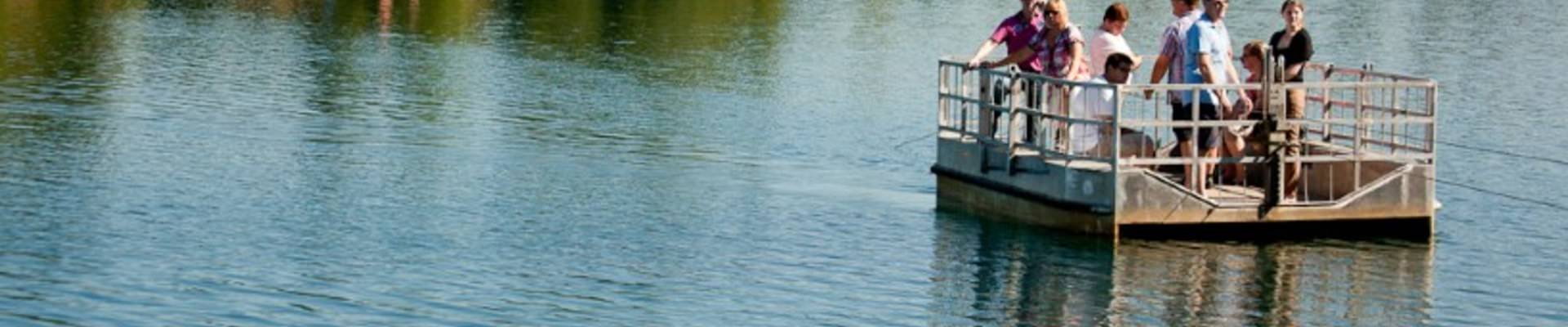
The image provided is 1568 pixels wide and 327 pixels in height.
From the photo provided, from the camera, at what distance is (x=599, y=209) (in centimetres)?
2736

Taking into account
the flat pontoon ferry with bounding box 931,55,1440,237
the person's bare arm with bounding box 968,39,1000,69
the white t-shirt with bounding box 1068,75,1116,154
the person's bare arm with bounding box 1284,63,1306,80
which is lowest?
the flat pontoon ferry with bounding box 931,55,1440,237

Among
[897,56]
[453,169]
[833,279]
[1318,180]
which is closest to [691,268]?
[833,279]

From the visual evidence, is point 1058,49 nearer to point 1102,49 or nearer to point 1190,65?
point 1102,49

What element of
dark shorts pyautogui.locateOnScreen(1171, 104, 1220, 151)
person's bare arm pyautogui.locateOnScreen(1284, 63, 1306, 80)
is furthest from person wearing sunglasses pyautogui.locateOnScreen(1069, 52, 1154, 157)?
person's bare arm pyautogui.locateOnScreen(1284, 63, 1306, 80)

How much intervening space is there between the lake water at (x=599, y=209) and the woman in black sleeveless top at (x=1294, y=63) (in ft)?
1.96

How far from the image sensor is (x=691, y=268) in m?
23.6

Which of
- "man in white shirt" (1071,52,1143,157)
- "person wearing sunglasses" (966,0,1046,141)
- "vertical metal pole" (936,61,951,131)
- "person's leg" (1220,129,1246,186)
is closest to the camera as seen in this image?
"man in white shirt" (1071,52,1143,157)

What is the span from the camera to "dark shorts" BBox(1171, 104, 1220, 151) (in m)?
24.0

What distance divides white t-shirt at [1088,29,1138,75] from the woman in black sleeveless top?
1.23 m

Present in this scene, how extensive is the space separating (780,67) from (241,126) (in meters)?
14.6

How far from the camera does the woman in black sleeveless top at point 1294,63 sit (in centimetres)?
2442

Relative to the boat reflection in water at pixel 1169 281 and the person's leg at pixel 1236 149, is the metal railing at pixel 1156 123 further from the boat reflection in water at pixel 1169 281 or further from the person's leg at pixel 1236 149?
the boat reflection in water at pixel 1169 281

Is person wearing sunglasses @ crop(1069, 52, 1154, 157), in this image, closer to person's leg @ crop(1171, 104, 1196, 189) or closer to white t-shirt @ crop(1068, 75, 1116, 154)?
white t-shirt @ crop(1068, 75, 1116, 154)

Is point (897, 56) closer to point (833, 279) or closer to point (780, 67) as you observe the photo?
point (780, 67)
